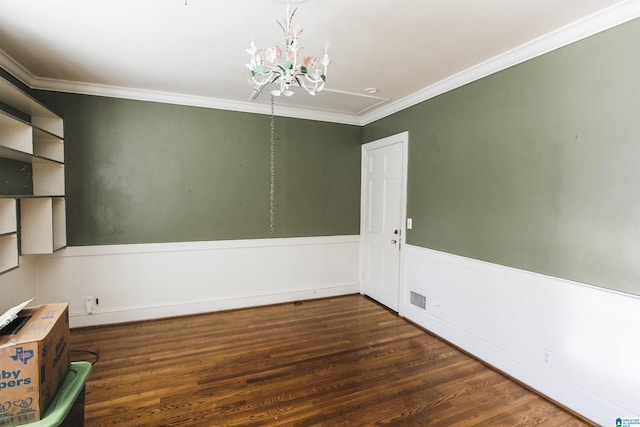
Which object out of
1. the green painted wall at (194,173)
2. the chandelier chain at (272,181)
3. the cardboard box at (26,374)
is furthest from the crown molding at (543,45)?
the cardboard box at (26,374)

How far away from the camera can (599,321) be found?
206 centimetres

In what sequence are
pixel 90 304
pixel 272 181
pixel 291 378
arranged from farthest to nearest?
pixel 272 181
pixel 90 304
pixel 291 378

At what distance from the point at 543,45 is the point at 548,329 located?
2.07m

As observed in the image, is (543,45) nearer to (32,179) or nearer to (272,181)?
(272,181)

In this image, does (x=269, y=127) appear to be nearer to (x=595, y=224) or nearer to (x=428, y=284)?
(x=428, y=284)

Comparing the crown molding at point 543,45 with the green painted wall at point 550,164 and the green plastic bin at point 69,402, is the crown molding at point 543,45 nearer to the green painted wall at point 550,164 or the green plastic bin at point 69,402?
the green painted wall at point 550,164

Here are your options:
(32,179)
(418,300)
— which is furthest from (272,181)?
(32,179)

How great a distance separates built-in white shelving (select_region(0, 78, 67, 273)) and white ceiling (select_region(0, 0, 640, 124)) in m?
0.38

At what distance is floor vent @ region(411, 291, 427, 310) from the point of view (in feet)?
11.4

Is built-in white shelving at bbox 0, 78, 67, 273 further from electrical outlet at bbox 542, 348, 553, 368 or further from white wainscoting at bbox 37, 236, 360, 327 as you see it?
electrical outlet at bbox 542, 348, 553, 368

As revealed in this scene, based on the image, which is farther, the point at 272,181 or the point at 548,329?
the point at 272,181

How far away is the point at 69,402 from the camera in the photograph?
1246mm

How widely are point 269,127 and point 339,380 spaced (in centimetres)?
301

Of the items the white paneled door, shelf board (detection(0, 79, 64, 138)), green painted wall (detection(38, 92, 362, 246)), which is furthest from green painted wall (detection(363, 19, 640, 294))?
shelf board (detection(0, 79, 64, 138))
